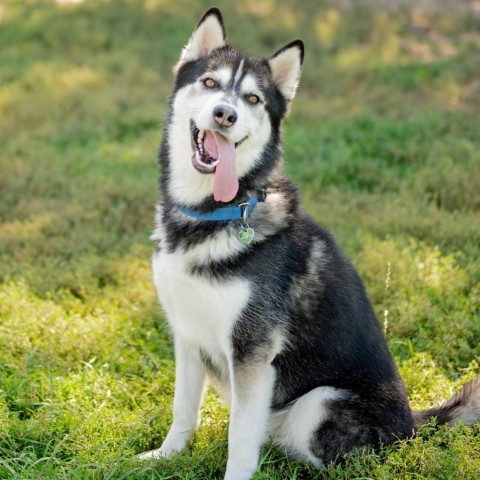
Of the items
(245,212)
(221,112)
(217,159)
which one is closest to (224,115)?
(221,112)

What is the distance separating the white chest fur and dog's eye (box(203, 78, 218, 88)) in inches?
35.2

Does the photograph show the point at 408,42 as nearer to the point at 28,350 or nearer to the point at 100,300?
the point at 100,300

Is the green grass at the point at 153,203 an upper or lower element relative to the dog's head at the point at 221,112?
lower

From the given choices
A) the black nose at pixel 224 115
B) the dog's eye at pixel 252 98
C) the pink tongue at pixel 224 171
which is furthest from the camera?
the dog's eye at pixel 252 98

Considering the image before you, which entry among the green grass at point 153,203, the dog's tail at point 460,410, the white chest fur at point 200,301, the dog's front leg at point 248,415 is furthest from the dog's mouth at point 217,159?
the dog's tail at point 460,410

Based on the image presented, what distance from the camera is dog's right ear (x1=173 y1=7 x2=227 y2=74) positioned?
3.57m

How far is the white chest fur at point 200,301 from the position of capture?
325cm

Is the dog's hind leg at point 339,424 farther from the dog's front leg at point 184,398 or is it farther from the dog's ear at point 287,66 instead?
the dog's ear at point 287,66

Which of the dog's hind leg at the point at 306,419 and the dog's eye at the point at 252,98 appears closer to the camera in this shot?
the dog's hind leg at the point at 306,419

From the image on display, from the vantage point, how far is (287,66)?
360 cm

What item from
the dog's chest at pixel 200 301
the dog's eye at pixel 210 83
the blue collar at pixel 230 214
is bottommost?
the dog's chest at pixel 200 301

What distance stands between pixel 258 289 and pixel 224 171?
61 centimetres

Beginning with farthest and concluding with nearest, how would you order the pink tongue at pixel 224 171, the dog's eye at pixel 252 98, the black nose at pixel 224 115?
the dog's eye at pixel 252 98 → the pink tongue at pixel 224 171 → the black nose at pixel 224 115

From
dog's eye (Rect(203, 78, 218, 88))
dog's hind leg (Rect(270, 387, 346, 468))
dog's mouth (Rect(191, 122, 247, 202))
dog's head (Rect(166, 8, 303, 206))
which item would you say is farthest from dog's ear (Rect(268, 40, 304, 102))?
dog's hind leg (Rect(270, 387, 346, 468))
